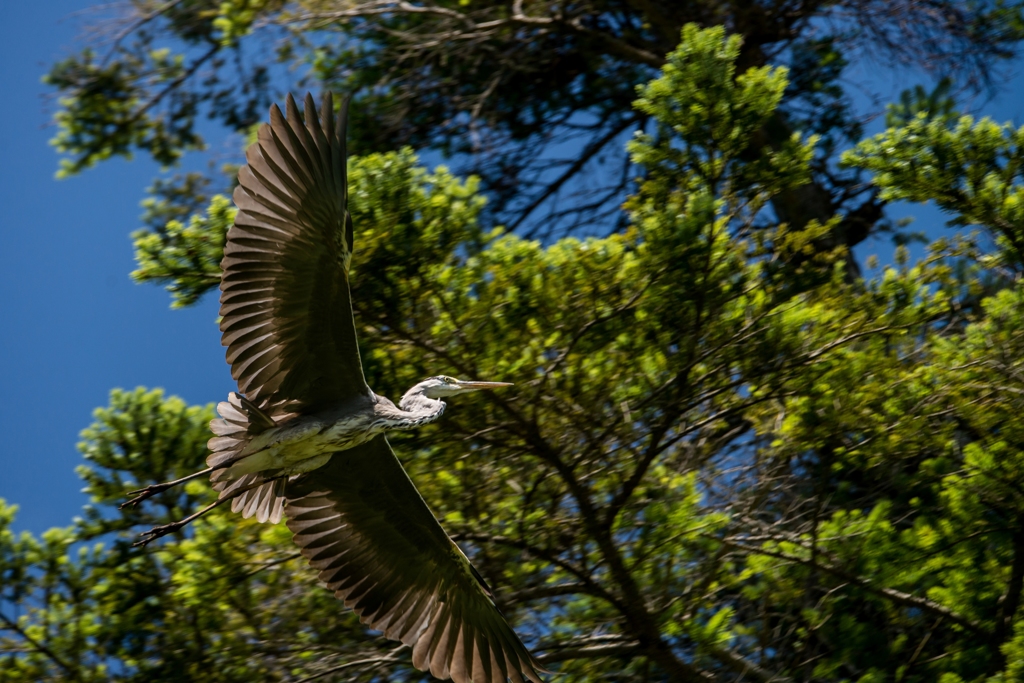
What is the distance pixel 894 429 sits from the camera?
18.7ft

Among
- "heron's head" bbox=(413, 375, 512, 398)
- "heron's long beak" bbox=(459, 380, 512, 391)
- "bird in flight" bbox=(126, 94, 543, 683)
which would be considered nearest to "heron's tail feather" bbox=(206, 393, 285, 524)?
"bird in flight" bbox=(126, 94, 543, 683)

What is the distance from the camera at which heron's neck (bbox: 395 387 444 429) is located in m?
5.15

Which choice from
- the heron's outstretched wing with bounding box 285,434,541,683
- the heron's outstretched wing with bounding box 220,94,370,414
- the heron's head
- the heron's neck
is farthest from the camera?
the heron's outstretched wing with bounding box 285,434,541,683

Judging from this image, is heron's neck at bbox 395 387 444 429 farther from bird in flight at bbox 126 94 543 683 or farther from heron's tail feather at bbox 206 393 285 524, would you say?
heron's tail feather at bbox 206 393 285 524

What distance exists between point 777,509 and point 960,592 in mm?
1602

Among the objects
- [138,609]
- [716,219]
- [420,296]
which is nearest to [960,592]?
[716,219]

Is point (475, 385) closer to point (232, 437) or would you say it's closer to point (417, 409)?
point (417, 409)

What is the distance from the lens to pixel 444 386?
5395mm

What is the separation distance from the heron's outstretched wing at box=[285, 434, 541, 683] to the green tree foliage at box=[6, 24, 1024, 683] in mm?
238

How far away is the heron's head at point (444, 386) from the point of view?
5.38 meters

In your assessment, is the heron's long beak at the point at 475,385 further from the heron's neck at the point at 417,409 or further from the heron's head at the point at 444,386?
the heron's neck at the point at 417,409

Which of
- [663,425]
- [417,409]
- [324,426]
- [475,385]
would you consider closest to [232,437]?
[324,426]

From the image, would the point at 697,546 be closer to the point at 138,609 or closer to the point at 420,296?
the point at 420,296

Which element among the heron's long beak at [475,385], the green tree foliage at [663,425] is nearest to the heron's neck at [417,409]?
the heron's long beak at [475,385]
